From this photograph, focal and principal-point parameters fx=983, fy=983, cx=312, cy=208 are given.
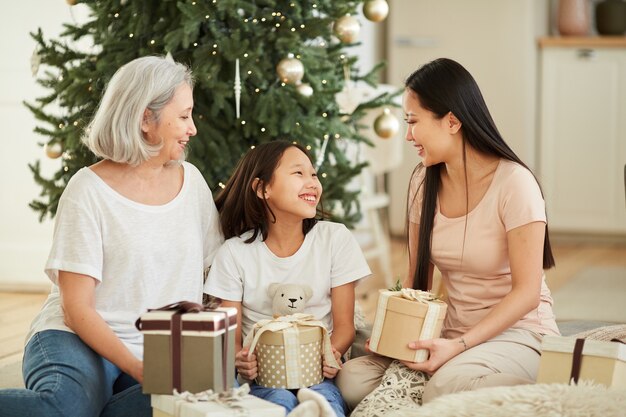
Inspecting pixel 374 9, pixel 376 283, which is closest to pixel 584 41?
pixel 376 283

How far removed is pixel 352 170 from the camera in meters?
3.35

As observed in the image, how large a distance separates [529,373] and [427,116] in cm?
62

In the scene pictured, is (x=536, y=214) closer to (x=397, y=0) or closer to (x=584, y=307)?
(x=584, y=307)

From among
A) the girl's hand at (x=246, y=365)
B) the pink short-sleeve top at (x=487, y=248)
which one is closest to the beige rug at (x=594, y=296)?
the pink short-sleeve top at (x=487, y=248)

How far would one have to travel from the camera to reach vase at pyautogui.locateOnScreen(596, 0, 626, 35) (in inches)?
232

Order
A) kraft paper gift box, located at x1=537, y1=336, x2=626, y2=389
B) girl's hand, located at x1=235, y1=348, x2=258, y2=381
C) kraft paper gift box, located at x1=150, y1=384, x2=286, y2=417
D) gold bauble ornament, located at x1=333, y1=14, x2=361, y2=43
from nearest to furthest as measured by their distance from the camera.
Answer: kraft paper gift box, located at x1=150, y1=384, x2=286, y2=417 → kraft paper gift box, located at x1=537, y1=336, x2=626, y2=389 → girl's hand, located at x1=235, y1=348, x2=258, y2=381 → gold bauble ornament, located at x1=333, y1=14, x2=361, y2=43

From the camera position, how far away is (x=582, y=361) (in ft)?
6.29

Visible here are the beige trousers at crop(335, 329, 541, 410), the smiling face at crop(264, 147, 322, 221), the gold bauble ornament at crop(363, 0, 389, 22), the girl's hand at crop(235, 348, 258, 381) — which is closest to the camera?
the beige trousers at crop(335, 329, 541, 410)

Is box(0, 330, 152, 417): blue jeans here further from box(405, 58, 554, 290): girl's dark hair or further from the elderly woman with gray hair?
box(405, 58, 554, 290): girl's dark hair

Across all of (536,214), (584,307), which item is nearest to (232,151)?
(536,214)

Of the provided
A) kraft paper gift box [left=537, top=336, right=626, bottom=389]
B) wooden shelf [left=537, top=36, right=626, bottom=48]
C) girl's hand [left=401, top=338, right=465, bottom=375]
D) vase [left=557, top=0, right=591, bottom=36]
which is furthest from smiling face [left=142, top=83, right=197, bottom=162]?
vase [left=557, top=0, right=591, bottom=36]

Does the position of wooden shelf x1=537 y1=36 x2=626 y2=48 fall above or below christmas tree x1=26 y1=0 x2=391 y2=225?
above

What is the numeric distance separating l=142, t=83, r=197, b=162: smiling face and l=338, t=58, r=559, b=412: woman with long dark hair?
52 cm

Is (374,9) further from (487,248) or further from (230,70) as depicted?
(487,248)
